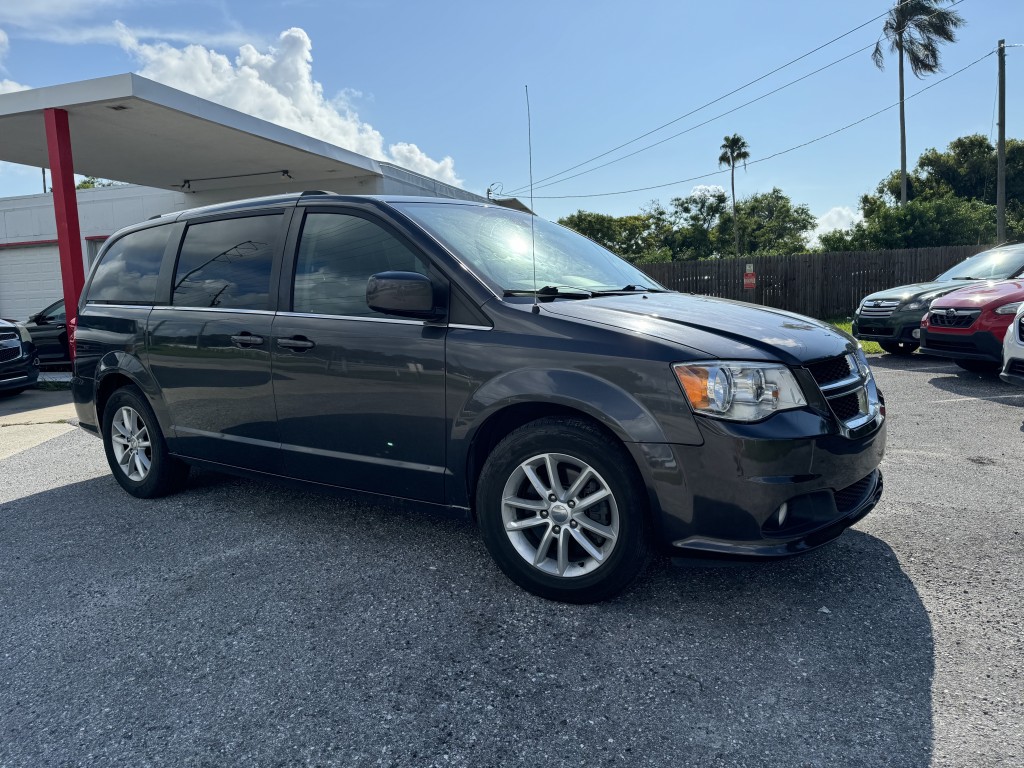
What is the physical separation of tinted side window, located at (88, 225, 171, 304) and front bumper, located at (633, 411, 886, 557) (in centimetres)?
344

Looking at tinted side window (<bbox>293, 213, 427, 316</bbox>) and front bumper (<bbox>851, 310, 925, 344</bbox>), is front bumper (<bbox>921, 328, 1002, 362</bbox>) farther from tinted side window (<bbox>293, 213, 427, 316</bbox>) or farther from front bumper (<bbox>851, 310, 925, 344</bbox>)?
tinted side window (<bbox>293, 213, 427, 316</bbox>)

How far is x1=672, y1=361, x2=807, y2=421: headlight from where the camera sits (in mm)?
2656

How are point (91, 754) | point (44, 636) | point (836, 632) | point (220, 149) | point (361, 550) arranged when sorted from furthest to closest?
point (220, 149) < point (361, 550) < point (44, 636) < point (836, 632) < point (91, 754)

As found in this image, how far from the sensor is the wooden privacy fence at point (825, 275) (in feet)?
59.7

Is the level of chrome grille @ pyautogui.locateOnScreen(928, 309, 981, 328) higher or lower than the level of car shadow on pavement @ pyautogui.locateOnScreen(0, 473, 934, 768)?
higher

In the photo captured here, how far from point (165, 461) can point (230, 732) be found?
2751 millimetres

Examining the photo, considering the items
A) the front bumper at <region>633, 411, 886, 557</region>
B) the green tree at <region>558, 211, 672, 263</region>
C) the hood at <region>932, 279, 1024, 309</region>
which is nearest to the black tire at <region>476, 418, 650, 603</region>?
the front bumper at <region>633, 411, 886, 557</region>

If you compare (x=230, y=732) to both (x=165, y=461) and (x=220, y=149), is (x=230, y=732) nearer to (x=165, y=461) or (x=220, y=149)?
(x=165, y=461)

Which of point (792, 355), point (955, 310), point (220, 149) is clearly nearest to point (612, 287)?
point (792, 355)

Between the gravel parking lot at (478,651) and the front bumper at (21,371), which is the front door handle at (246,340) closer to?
the gravel parking lot at (478,651)

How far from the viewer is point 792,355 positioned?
9.18 ft

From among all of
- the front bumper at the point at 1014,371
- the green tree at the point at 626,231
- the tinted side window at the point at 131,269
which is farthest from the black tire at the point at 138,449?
the green tree at the point at 626,231

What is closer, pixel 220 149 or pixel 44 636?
pixel 44 636

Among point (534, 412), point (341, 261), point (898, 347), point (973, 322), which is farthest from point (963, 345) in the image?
point (341, 261)
